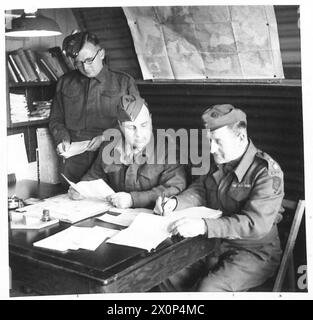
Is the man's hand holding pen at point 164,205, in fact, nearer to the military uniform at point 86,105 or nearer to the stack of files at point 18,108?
the military uniform at point 86,105

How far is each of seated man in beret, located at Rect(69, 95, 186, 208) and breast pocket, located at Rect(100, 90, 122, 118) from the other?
18 cm

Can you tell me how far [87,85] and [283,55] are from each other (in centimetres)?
94

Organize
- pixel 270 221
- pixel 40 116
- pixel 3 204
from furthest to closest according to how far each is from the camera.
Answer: pixel 40 116, pixel 3 204, pixel 270 221

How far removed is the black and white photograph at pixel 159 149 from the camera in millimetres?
1611

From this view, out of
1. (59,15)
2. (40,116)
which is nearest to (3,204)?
(40,116)

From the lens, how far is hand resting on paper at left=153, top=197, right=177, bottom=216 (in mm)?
1773

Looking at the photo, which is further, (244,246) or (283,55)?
(283,55)

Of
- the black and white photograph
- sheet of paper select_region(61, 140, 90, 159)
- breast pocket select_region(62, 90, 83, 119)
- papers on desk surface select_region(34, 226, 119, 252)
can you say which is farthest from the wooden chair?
breast pocket select_region(62, 90, 83, 119)

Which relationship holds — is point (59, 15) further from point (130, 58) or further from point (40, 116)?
point (40, 116)

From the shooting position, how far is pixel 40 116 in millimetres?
2365

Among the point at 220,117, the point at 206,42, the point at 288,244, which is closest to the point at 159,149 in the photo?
the point at 220,117

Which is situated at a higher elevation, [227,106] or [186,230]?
[227,106]

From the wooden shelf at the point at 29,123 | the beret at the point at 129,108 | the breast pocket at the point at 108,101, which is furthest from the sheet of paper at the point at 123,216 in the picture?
the wooden shelf at the point at 29,123

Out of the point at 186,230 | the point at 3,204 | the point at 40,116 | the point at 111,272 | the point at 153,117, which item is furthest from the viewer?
the point at 40,116
